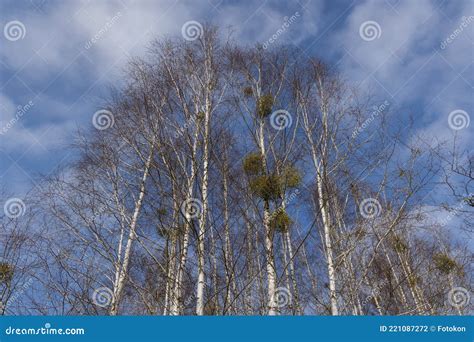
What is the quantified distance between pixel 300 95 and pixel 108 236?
4.32 meters

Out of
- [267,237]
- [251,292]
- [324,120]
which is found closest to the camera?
[267,237]

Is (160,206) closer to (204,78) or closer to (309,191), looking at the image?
(204,78)

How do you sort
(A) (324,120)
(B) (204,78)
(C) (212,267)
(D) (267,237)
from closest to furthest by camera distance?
(C) (212,267)
(D) (267,237)
(B) (204,78)
(A) (324,120)

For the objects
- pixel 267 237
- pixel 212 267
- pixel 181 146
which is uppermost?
pixel 181 146

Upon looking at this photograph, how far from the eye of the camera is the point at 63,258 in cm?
532

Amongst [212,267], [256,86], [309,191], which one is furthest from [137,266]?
[256,86]

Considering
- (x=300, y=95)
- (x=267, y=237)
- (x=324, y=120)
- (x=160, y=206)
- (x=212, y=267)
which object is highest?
(x=300, y=95)

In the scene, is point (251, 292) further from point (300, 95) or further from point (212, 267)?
point (300, 95)

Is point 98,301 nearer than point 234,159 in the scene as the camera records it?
Yes

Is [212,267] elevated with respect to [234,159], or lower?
lower

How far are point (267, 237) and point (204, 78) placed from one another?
3057mm

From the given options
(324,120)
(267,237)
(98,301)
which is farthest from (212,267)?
(324,120)

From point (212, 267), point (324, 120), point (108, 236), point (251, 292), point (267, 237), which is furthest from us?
point (251, 292)

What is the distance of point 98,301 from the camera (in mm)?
6297
